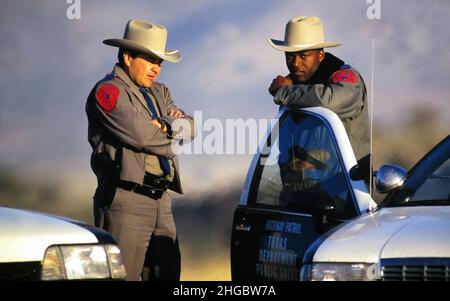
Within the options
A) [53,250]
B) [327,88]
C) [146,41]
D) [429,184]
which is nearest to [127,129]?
[146,41]

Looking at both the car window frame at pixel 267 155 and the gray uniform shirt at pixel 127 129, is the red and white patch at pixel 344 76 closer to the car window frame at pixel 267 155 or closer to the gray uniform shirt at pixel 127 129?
the car window frame at pixel 267 155

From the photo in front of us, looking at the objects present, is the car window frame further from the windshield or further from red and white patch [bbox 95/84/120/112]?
red and white patch [bbox 95/84/120/112]

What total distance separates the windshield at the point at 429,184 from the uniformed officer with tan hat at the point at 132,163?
1.71 meters

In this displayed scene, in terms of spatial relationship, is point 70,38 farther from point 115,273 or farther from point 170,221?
point 115,273

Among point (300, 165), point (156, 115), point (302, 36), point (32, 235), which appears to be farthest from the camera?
point (302, 36)

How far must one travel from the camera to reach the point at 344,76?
9641 millimetres

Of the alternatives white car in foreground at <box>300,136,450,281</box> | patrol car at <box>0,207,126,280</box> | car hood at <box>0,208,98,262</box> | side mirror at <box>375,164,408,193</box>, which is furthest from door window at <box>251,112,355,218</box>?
car hood at <box>0,208,98,262</box>

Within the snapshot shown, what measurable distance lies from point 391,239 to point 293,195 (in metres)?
1.35

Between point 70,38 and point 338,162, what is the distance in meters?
5.99

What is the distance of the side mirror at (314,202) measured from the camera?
8617 millimetres

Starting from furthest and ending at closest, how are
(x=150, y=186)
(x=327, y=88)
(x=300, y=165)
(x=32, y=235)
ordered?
(x=150, y=186), (x=327, y=88), (x=300, y=165), (x=32, y=235)

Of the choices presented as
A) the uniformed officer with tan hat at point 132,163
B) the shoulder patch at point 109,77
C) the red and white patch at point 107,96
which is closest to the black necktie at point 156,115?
the uniformed officer with tan hat at point 132,163

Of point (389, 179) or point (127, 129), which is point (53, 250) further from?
point (127, 129)
